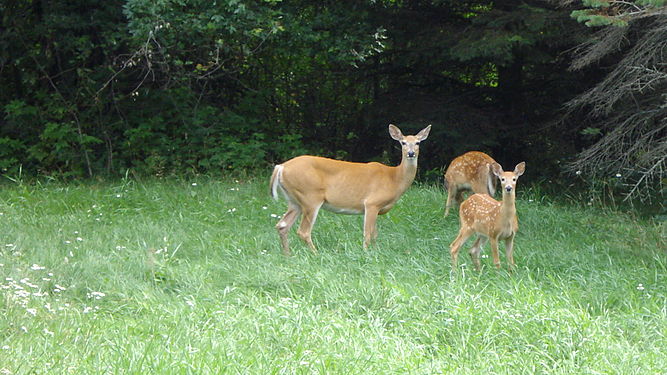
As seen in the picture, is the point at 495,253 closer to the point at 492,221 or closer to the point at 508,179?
the point at 492,221

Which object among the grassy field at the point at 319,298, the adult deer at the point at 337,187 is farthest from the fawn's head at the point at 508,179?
the adult deer at the point at 337,187

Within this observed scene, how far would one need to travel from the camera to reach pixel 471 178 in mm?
9914

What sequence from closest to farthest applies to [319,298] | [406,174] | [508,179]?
[319,298] < [508,179] < [406,174]

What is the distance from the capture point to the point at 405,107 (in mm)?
12391

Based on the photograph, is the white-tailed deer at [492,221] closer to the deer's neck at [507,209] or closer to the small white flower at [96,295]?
the deer's neck at [507,209]

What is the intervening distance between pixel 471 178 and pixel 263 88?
19.1 feet

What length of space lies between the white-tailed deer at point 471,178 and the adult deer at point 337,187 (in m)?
1.41

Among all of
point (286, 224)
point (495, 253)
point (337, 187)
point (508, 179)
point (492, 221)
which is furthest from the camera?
point (337, 187)

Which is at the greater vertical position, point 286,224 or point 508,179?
point 508,179

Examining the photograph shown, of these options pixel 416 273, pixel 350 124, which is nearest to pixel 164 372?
pixel 416 273

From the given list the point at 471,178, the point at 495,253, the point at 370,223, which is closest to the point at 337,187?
the point at 370,223

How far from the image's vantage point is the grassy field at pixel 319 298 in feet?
15.2

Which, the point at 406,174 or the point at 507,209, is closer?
the point at 507,209

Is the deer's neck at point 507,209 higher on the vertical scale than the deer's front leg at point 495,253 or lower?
higher
